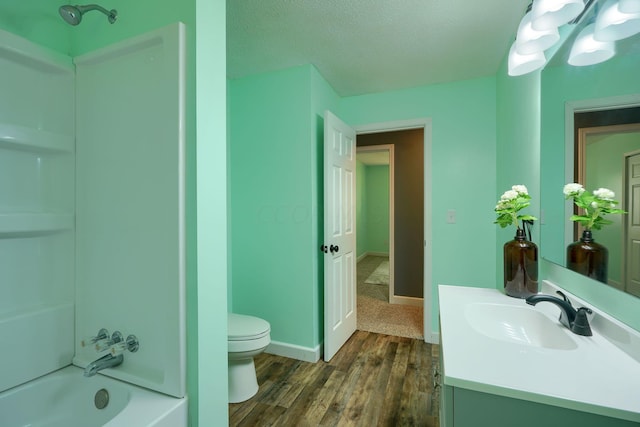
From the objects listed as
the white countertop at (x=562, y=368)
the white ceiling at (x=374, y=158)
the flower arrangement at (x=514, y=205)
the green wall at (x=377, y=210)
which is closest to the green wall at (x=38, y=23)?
the white countertop at (x=562, y=368)

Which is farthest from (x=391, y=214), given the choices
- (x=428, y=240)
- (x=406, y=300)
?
(x=428, y=240)

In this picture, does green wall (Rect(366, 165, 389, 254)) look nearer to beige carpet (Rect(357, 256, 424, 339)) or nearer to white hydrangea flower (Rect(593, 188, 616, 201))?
beige carpet (Rect(357, 256, 424, 339))

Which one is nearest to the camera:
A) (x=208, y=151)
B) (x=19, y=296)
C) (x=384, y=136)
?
(x=208, y=151)

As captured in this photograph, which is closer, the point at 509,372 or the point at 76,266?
the point at 509,372

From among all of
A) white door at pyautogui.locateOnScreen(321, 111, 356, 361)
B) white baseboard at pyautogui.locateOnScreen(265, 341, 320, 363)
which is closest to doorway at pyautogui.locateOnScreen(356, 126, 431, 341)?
white door at pyautogui.locateOnScreen(321, 111, 356, 361)

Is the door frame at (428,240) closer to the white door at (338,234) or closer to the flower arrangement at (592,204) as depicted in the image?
the white door at (338,234)

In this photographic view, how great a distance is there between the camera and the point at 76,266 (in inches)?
51.1

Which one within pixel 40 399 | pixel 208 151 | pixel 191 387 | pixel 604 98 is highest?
pixel 604 98

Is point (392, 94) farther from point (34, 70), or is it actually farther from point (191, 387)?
point (191, 387)

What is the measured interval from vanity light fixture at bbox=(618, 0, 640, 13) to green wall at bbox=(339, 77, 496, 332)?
5.33 feet

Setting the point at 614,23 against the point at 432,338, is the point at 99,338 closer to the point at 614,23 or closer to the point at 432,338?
the point at 614,23

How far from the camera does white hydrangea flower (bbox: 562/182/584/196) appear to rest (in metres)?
1.08

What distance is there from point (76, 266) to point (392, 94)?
2.63m

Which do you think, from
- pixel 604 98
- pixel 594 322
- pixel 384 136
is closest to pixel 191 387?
pixel 594 322
